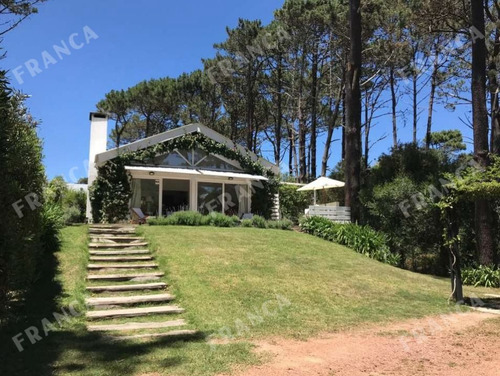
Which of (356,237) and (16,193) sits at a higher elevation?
(16,193)

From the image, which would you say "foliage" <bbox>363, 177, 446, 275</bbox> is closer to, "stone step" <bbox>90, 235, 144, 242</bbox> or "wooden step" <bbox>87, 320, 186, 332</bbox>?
"stone step" <bbox>90, 235, 144, 242</bbox>

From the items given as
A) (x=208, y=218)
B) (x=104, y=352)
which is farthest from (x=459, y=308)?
(x=208, y=218)

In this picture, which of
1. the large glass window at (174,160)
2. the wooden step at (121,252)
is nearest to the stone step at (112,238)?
the wooden step at (121,252)

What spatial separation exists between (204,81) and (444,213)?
1010 inches

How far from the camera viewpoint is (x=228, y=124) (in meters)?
33.2

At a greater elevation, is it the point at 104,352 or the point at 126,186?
the point at 126,186

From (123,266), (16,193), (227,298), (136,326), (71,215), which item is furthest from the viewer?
(71,215)

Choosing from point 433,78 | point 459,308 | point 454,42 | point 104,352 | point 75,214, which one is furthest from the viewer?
point 433,78

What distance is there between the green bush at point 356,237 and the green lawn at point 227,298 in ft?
2.61

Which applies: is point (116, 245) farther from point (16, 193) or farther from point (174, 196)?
point (174, 196)

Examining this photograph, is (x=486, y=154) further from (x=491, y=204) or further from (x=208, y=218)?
(x=208, y=218)

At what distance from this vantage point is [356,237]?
13.7 meters

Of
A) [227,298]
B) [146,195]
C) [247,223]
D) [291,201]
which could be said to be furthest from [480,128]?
[146,195]

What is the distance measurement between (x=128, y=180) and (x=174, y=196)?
2.28 meters
